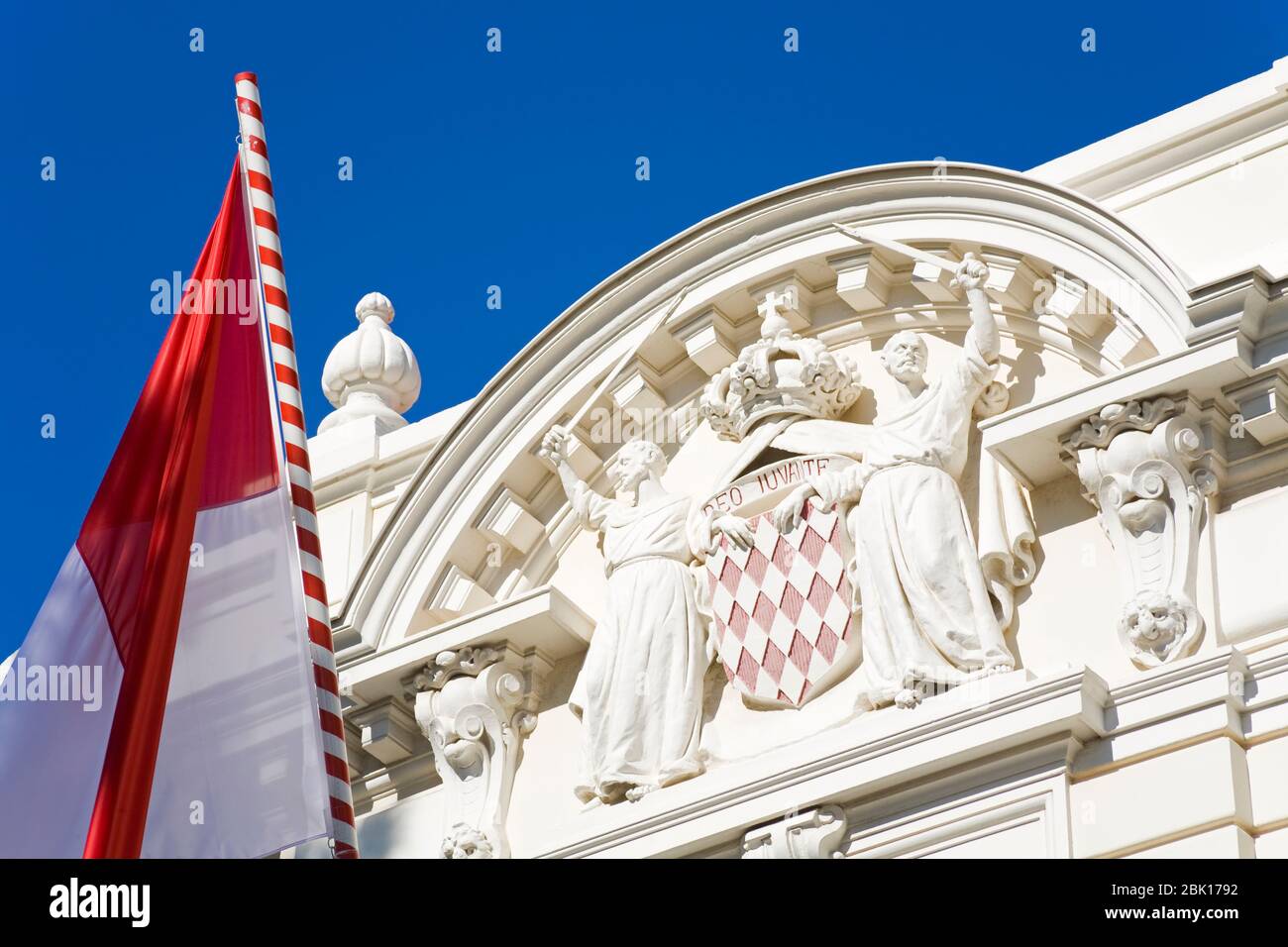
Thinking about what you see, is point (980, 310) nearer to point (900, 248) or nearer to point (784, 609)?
point (900, 248)

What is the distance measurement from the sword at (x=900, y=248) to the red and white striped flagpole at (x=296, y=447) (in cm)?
267

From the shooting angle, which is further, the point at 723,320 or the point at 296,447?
the point at 723,320

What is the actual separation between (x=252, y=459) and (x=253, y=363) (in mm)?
564

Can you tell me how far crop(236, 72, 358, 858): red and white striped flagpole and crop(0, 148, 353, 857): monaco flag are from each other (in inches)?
1.0

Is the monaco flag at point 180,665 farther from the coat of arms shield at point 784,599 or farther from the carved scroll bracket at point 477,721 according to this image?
the coat of arms shield at point 784,599

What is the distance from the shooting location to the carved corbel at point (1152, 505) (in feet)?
33.8

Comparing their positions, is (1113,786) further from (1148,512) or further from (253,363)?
(253,363)

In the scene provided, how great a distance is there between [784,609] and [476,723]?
172 centimetres

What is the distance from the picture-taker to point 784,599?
11.5 m

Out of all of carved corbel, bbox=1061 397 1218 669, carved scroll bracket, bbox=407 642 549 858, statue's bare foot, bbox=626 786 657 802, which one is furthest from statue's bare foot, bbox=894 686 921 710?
carved scroll bracket, bbox=407 642 549 858

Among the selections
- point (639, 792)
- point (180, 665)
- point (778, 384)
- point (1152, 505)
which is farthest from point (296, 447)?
point (1152, 505)

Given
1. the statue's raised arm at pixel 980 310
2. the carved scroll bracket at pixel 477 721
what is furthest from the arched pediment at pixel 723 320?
the carved scroll bracket at pixel 477 721

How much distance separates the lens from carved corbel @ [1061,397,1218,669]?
10.3 metres
